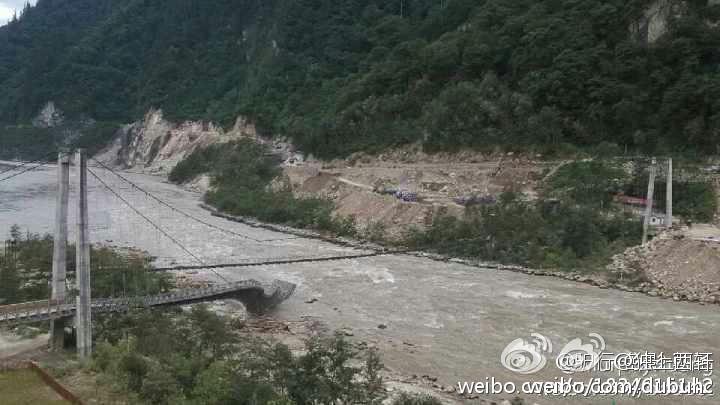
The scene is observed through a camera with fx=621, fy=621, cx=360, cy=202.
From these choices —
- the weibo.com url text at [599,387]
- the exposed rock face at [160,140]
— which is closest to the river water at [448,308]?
the weibo.com url text at [599,387]

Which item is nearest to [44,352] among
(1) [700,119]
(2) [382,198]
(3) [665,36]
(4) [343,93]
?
(2) [382,198]

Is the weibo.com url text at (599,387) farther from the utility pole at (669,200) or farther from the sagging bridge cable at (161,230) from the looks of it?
the sagging bridge cable at (161,230)

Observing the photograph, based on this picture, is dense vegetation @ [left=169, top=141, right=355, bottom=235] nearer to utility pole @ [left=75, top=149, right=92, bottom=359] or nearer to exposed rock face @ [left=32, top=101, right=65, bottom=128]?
utility pole @ [left=75, top=149, right=92, bottom=359]

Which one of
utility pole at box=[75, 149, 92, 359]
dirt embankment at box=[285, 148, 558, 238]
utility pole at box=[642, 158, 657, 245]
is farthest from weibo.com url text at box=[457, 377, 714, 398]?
dirt embankment at box=[285, 148, 558, 238]

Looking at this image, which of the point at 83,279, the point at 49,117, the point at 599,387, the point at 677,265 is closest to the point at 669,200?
the point at 677,265

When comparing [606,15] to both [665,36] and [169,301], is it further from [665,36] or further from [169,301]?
[169,301]

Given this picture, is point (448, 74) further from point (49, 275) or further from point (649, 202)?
point (49, 275)
